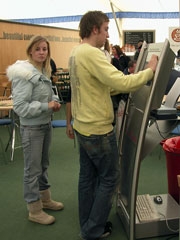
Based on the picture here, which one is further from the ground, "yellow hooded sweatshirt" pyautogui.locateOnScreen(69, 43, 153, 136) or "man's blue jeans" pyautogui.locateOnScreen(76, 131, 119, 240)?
"yellow hooded sweatshirt" pyautogui.locateOnScreen(69, 43, 153, 136)

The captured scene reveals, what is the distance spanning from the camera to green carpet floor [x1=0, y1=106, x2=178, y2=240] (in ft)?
7.38

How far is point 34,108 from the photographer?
2.11 m

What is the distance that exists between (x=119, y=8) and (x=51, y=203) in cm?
1127

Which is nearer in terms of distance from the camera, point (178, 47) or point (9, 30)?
point (178, 47)

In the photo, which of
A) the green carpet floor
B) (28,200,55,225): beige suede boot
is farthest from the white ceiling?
(28,200,55,225): beige suede boot

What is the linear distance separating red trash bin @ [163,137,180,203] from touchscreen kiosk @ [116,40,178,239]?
0.92ft

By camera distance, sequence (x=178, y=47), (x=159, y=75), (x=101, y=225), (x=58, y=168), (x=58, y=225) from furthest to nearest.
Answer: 1. (x=178, y=47)
2. (x=58, y=168)
3. (x=58, y=225)
4. (x=101, y=225)
5. (x=159, y=75)

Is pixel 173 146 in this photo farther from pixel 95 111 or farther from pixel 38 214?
pixel 38 214

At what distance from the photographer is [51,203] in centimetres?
257

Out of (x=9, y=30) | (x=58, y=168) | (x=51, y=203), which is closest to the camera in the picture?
(x=51, y=203)

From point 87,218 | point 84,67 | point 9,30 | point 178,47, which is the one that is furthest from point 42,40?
point 9,30

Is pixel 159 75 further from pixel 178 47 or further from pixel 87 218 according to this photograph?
pixel 178 47

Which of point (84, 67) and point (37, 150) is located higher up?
Result: point (84, 67)

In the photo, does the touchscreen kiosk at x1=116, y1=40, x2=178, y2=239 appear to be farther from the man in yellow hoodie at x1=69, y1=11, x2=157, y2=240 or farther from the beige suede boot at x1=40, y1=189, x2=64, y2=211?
the beige suede boot at x1=40, y1=189, x2=64, y2=211
